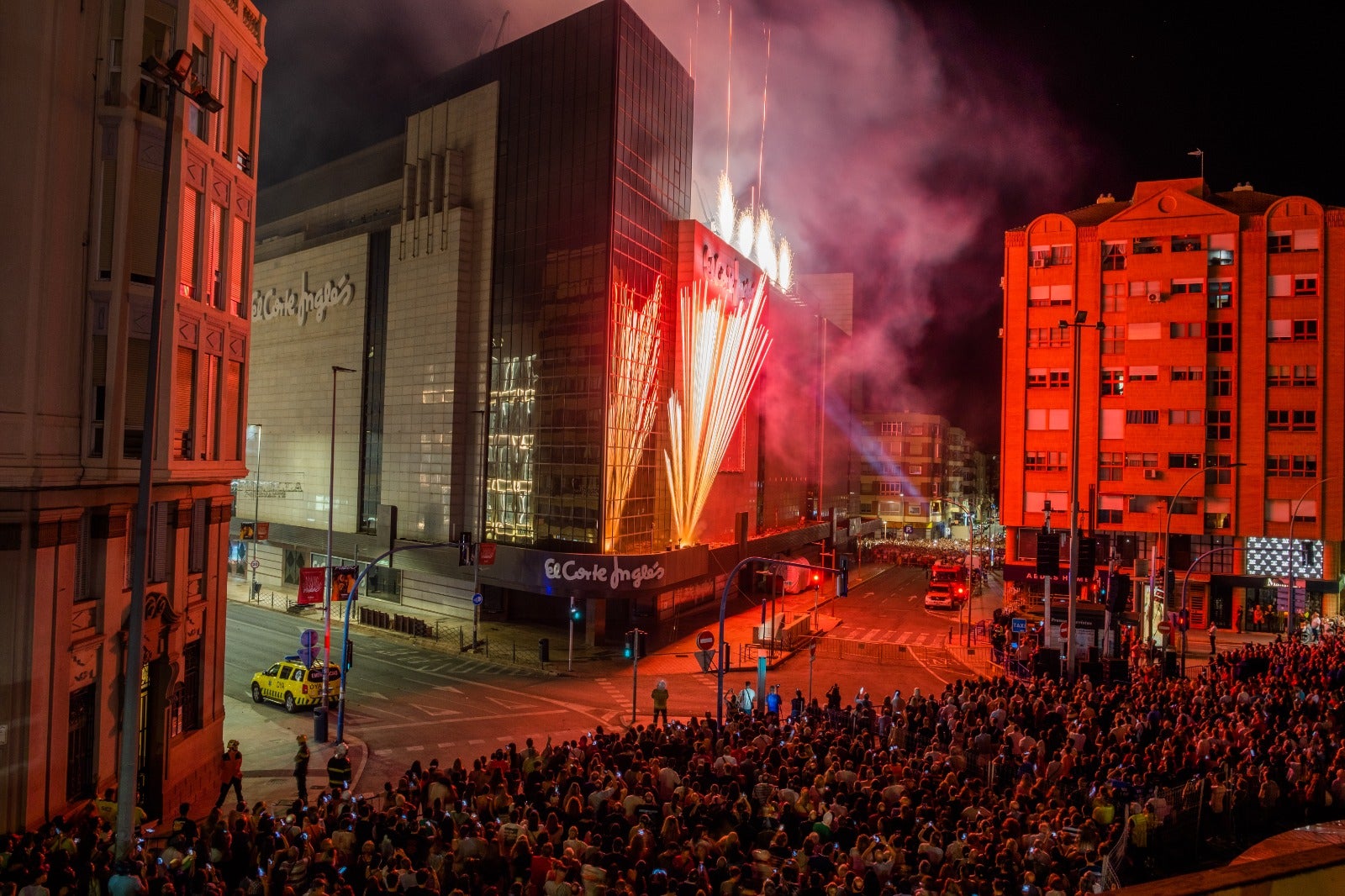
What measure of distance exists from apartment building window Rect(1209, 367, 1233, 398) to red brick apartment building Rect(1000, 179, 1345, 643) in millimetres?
77

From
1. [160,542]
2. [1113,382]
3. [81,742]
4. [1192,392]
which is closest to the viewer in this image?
[81,742]

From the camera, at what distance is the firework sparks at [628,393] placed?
44625mm

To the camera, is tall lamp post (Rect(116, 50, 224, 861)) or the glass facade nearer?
tall lamp post (Rect(116, 50, 224, 861))

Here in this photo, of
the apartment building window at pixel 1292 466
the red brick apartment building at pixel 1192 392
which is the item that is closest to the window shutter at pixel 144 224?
the red brick apartment building at pixel 1192 392

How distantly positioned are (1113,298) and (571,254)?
119 feet

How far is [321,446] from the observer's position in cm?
5850

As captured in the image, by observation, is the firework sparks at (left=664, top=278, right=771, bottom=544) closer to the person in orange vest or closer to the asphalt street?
the asphalt street

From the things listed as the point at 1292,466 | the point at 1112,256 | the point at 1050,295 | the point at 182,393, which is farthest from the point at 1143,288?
the point at 182,393

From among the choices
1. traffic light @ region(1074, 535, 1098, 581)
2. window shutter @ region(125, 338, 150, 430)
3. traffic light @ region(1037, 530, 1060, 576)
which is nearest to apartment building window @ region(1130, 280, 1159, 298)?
traffic light @ region(1074, 535, 1098, 581)

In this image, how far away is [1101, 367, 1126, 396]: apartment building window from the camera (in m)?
53.2

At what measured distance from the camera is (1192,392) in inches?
2030

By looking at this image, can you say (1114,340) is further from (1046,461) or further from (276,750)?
(276,750)

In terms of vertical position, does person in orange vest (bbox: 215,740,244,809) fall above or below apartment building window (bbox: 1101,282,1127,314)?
below

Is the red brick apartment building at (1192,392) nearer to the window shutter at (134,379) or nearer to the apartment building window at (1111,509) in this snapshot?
the apartment building window at (1111,509)
